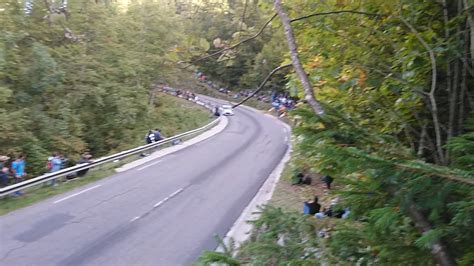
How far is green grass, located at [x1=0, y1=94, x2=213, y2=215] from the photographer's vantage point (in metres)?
12.0

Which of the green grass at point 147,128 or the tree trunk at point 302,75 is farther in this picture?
the green grass at point 147,128

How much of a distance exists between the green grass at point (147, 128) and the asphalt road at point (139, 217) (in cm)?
46

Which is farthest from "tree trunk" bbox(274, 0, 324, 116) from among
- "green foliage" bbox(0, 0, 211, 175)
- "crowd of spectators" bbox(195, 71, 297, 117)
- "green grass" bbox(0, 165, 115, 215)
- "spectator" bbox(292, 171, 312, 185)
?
"green foliage" bbox(0, 0, 211, 175)

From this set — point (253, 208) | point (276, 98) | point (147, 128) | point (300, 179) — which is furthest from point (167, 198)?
point (147, 128)

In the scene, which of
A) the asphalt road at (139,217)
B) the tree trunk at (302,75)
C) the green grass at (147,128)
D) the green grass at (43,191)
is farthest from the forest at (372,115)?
the green grass at (147,128)

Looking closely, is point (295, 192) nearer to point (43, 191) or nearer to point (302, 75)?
point (43, 191)

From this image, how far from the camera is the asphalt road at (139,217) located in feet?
29.2

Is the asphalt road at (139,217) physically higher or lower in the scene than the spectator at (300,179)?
higher

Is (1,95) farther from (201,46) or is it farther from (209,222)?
(201,46)

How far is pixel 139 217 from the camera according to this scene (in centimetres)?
1148

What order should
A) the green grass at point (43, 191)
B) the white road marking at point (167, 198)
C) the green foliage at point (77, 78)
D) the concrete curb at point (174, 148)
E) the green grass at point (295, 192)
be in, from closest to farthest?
the green grass at point (43, 191), the white road marking at point (167, 198), the green grass at point (295, 192), the concrete curb at point (174, 148), the green foliage at point (77, 78)

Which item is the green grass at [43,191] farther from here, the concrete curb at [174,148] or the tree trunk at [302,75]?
the tree trunk at [302,75]

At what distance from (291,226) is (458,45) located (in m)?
1.62

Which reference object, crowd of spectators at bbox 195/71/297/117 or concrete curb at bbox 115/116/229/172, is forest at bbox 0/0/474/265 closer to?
crowd of spectators at bbox 195/71/297/117
